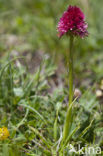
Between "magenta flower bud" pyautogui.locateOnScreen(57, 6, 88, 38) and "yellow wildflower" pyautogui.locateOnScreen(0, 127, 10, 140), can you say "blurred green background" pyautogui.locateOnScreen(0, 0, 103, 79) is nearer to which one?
"magenta flower bud" pyautogui.locateOnScreen(57, 6, 88, 38)

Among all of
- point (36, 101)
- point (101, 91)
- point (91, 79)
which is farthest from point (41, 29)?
point (36, 101)

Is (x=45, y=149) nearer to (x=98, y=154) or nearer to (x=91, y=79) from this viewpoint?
(x=98, y=154)

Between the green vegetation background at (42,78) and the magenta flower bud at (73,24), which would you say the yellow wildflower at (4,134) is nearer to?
the green vegetation background at (42,78)

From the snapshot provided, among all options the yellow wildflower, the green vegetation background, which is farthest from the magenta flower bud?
the yellow wildflower

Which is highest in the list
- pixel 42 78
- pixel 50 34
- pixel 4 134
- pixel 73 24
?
pixel 50 34

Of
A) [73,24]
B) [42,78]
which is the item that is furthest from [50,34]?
[73,24]

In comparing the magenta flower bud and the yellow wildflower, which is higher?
the magenta flower bud

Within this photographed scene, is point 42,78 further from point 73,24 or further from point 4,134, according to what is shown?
point 73,24

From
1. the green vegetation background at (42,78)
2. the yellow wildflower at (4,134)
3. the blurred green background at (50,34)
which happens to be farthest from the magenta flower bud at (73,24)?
the blurred green background at (50,34)
